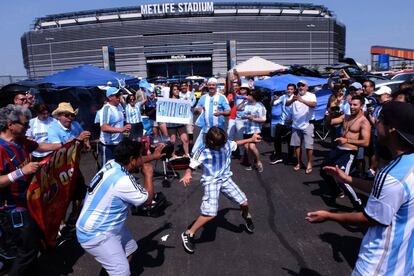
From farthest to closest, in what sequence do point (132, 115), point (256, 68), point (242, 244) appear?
point (256, 68), point (132, 115), point (242, 244)

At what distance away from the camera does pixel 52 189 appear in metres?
3.63

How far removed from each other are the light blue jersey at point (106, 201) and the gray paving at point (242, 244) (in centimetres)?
102

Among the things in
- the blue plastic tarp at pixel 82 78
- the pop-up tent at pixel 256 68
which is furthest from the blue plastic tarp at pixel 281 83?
the pop-up tent at pixel 256 68

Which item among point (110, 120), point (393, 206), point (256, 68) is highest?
point (256, 68)

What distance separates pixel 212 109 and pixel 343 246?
4.44 m

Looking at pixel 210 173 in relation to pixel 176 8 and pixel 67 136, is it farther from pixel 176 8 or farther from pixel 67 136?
pixel 176 8

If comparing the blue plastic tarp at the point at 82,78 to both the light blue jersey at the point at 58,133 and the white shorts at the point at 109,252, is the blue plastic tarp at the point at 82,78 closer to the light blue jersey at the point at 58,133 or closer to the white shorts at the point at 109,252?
the light blue jersey at the point at 58,133

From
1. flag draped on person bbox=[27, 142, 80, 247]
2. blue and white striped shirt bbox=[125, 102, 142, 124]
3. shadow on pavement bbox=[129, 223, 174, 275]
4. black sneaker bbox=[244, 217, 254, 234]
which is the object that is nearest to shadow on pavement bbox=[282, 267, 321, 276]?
black sneaker bbox=[244, 217, 254, 234]

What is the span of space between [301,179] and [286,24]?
309 ft

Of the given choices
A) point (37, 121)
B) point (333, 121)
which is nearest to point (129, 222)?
point (37, 121)

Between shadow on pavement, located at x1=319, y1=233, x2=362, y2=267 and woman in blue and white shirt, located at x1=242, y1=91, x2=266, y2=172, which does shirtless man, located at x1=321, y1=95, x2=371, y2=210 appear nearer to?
shadow on pavement, located at x1=319, y1=233, x2=362, y2=267

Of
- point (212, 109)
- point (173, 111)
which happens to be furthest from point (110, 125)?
point (212, 109)

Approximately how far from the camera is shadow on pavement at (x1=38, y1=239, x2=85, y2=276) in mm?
3925

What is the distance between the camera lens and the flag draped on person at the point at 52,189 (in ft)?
10.9
